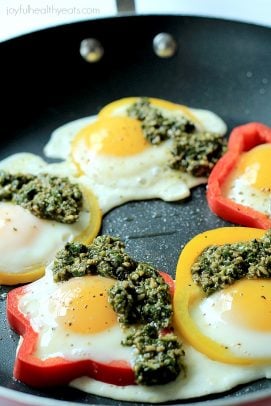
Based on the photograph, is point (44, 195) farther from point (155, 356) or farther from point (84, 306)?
point (155, 356)

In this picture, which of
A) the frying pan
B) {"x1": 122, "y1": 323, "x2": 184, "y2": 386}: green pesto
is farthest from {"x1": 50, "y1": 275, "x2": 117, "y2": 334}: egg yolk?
the frying pan

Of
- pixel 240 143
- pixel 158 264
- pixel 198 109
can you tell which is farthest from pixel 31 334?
pixel 198 109

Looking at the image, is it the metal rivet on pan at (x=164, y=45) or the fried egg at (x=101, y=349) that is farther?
the metal rivet on pan at (x=164, y=45)

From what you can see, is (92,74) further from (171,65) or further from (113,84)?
(171,65)

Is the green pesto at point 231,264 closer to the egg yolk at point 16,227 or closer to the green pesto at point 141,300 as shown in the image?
the green pesto at point 141,300

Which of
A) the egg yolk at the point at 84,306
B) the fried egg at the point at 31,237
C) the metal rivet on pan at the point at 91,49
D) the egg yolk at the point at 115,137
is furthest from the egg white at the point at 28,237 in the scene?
the metal rivet on pan at the point at 91,49

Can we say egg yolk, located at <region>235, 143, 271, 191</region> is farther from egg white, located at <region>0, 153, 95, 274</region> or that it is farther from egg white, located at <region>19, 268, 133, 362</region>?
egg white, located at <region>19, 268, 133, 362</region>
